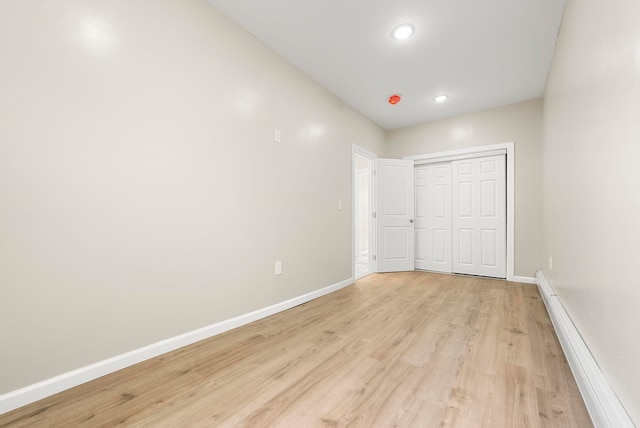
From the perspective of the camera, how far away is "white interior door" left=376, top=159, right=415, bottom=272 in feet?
15.0

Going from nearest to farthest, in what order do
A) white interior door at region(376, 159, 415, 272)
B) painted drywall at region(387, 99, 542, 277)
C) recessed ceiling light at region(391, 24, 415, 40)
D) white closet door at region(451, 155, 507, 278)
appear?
recessed ceiling light at region(391, 24, 415, 40) → painted drywall at region(387, 99, 542, 277) → white closet door at region(451, 155, 507, 278) → white interior door at region(376, 159, 415, 272)

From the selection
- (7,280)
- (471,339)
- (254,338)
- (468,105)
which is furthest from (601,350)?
(468,105)

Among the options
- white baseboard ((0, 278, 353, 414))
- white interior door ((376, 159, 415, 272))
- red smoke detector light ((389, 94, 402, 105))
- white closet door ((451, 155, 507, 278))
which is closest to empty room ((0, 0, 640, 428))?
white baseboard ((0, 278, 353, 414))

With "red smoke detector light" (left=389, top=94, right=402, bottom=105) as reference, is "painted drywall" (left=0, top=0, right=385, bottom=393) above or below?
below

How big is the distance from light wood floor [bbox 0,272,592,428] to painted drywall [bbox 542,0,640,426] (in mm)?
366

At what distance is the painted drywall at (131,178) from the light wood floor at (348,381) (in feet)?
0.91

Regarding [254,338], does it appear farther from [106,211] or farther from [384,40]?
[384,40]

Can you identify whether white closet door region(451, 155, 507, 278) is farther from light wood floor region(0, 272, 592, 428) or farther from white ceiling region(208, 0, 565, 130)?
light wood floor region(0, 272, 592, 428)

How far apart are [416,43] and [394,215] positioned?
2667mm

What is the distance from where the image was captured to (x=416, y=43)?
2561 mm

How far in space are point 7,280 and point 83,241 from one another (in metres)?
0.32

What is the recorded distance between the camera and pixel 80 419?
1.23 metres

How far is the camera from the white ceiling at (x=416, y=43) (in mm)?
2143

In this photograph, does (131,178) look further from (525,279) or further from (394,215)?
(525,279)
